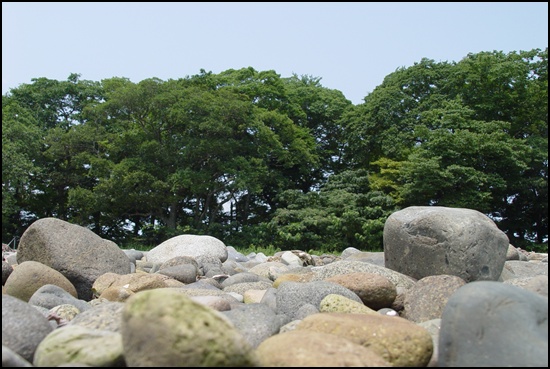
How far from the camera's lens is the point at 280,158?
1107 inches

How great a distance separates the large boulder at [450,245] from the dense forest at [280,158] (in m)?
15.4

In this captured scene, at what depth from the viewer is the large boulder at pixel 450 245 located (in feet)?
28.1

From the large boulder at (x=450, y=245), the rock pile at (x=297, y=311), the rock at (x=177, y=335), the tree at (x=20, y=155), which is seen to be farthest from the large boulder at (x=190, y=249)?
the rock at (x=177, y=335)

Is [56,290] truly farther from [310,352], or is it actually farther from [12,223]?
[12,223]

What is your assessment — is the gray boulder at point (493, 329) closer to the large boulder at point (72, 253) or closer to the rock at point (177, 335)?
the rock at point (177, 335)

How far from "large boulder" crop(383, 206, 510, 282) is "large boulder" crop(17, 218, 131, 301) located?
466cm

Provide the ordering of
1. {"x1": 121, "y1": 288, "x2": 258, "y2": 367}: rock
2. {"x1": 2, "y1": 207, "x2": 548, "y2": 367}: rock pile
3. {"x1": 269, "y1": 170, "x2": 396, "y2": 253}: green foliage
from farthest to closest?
1. {"x1": 269, "y1": 170, "x2": 396, "y2": 253}: green foliage
2. {"x1": 2, "y1": 207, "x2": 548, "y2": 367}: rock pile
3. {"x1": 121, "y1": 288, "x2": 258, "y2": 367}: rock

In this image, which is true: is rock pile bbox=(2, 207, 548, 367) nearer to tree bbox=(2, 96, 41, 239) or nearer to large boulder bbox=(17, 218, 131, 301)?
large boulder bbox=(17, 218, 131, 301)

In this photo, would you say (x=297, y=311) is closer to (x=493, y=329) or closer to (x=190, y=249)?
(x=493, y=329)

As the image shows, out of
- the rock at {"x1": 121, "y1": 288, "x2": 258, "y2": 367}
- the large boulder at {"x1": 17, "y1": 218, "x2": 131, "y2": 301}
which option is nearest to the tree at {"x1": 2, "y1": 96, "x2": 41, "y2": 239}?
the large boulder at {"x1": 17, "y1": 218, "x2": 131, "y2": 301}

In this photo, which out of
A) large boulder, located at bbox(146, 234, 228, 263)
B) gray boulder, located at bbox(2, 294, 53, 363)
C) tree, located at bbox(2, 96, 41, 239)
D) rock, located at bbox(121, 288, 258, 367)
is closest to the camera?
rock, located at bbox(121, 288, 258, 367)

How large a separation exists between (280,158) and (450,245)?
64.8 ft

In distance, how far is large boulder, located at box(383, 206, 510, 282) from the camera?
8.55 m

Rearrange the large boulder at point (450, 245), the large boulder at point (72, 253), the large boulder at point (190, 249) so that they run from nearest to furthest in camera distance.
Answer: the large boulder at point (450, 245) → the large boulder at point (72, 253) → the large boulder at point (190, 249)
